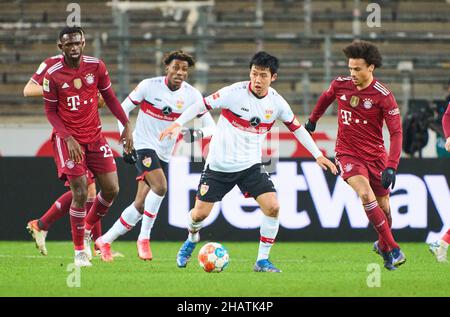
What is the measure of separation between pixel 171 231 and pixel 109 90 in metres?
4.78

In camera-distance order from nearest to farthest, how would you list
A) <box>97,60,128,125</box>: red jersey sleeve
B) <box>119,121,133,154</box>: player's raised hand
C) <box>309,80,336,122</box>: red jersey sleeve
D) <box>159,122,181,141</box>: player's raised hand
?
<box>159,122,181,141</box>: player's raised hand, <box>97,60,128,125</box>: red jersey sleeve, <box>119,121,133,154</box>: player's raised hand, <box>309,80,336,122</box>: red jersey sleeve

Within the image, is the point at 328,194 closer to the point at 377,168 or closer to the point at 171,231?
the point at 171,231

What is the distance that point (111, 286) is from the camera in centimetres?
846

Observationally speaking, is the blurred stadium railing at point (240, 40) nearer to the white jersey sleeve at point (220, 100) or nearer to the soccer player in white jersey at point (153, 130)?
the soccer player in white jersey at point (153, 130)

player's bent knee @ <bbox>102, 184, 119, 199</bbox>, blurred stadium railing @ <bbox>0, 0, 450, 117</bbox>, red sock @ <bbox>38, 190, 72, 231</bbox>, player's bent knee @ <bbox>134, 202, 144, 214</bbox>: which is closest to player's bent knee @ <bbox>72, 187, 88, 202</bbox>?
Result: player's bent knee @ <bbox>102, 184, 119, 199</bbox>

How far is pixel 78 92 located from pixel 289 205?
528 cm

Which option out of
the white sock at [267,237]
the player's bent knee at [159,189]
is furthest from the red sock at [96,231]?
the white sock at [267,237]

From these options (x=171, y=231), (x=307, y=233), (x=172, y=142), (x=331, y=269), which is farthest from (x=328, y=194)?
(x=331, y=269)

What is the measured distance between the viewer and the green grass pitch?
26.8 feet

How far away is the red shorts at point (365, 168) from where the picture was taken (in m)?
10.4

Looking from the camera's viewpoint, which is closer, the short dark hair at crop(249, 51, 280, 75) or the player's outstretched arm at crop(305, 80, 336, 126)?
the short dark hair at crop(249, 51, 280, 75)

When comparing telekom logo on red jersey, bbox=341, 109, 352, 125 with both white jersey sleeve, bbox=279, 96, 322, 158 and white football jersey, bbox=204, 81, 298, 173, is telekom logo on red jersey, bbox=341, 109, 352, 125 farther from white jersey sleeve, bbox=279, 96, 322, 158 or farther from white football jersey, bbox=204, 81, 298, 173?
white football jersey, bbox=204, 81, 298, 173

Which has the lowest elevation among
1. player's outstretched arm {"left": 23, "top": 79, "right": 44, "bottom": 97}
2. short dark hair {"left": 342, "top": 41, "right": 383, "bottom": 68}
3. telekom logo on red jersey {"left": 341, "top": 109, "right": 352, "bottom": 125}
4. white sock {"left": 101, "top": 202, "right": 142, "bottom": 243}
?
white sock {"left": 101, "top": 202, "right": 142, "bottom": 243}

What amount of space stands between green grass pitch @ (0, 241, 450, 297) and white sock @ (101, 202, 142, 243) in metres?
0.27
